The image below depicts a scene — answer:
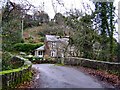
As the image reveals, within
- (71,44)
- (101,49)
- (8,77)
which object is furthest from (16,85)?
(71,44)

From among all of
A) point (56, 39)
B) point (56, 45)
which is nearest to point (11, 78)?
point (56, 39)

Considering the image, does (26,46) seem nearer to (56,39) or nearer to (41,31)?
(41,31)

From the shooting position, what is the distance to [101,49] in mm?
13555

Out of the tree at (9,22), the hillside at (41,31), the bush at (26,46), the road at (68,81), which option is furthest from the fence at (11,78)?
the bush at (26,46)

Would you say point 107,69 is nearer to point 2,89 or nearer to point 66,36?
point 2,89

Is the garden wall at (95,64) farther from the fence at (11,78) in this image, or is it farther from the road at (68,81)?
the fence at (11,78)

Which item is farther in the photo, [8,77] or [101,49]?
[101,49]

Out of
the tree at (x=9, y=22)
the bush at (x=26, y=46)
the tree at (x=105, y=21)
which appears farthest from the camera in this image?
the bush at (x=26, y=46)

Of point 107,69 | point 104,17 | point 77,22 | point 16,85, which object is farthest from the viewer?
point 77,22

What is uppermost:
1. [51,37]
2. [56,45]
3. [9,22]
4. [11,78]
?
[9,22]

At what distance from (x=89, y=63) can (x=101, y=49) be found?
48.4 inches

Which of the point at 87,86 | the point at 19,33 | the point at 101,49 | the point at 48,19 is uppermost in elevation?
the point at 48,19

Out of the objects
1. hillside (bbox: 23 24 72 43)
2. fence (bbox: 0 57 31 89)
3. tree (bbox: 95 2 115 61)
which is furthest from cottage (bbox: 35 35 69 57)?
fence (bbox: 0 57 31 89)

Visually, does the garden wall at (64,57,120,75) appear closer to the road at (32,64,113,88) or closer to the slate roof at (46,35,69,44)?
the road at (32,64,113,88)
